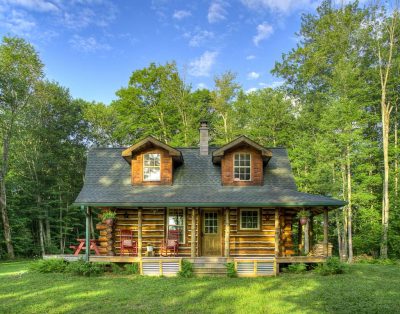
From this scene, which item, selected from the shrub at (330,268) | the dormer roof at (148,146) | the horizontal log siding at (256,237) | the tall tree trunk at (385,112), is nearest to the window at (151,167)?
the dormer roof at (148,146)

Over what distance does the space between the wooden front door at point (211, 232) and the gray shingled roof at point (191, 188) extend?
3.90 ft

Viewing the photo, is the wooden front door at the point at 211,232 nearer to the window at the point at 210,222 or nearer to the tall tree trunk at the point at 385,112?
the window at the point at 210,222

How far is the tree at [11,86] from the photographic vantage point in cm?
2595

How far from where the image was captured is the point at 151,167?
17.3m

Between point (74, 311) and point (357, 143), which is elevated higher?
point (357, 143)

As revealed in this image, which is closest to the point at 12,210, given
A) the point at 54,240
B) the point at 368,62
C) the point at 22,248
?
the point at 22,248

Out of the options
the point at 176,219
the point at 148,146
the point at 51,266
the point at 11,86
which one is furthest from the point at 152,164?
the point at 11,86

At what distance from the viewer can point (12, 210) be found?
27438 mm

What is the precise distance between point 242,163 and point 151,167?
4364mm

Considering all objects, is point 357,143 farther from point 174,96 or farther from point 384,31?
point 174,96

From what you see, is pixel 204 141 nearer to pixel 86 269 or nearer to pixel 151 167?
pixel 151 167

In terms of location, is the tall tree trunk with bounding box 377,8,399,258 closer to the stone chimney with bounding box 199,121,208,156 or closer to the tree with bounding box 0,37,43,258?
the stone chimney with bounding box 199,121,208,156

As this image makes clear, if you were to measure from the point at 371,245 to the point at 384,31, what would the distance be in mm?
14550

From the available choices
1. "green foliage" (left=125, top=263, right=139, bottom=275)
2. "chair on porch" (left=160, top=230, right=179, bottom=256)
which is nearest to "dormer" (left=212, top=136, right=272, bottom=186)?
"chair on porch" (left=160, top=230, right=179, bottom=256)
